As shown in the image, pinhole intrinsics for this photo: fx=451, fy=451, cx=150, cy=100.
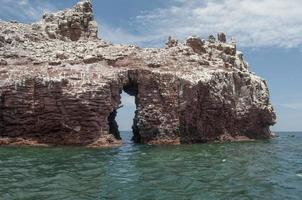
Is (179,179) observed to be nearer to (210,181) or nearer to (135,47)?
(210,181)

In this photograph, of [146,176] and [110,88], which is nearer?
[146,176]

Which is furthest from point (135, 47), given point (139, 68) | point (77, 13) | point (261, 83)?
point (261, 83)

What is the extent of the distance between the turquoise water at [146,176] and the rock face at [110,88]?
345 inches

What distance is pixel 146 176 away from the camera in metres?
23.2

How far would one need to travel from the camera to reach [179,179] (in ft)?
73.2

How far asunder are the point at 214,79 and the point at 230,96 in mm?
3664

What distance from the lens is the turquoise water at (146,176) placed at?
18766 millimetres

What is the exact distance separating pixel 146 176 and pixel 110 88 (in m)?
21.7

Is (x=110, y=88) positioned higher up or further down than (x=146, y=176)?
higher up

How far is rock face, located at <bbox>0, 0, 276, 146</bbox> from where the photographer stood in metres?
41.8

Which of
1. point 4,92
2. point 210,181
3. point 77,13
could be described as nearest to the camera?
point 210,181

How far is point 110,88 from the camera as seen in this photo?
4400 centimetres

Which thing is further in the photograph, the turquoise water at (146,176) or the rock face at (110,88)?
the rock face at (110,88)

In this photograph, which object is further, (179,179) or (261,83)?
(261,83)
